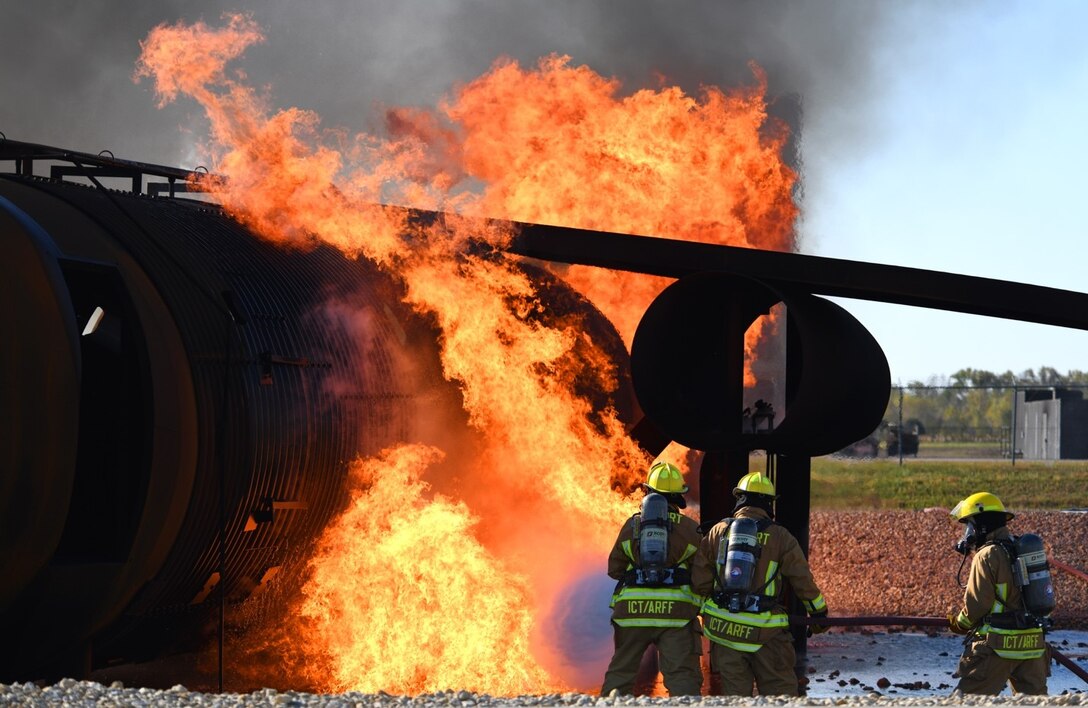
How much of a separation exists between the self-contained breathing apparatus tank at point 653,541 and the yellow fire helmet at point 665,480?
0.11 m

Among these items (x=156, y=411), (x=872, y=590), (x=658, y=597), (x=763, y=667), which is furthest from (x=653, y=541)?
(x=872, y=590)

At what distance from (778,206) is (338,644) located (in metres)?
7.04

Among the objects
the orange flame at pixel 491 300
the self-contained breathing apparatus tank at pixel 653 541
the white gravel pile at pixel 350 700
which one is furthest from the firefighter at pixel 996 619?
the orange flame at pixel 491 300

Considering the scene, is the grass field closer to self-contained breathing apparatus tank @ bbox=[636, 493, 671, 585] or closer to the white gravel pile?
self-contained breathing apparatus tank @ bbox=[636, 493, 671, 585]

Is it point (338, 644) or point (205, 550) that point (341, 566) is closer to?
point (338, 644)

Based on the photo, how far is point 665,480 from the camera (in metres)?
10.2

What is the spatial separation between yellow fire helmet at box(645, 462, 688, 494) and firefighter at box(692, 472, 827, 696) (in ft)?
1.62

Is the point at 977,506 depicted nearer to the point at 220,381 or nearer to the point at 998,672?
the point at 998,672

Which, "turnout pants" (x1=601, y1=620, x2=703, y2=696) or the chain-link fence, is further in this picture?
the chain-link fence

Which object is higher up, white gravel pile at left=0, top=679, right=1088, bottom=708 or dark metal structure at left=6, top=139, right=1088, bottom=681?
dark metal structure at left=6, top=139, right=1088, bottom=681

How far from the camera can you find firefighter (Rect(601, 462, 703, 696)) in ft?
32.8

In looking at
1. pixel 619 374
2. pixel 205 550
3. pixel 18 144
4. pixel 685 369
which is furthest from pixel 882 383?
pixel 18 144

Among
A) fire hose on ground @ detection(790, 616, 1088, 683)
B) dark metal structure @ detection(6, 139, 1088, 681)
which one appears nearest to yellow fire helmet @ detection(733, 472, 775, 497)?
fire hose on ground @ detection(790, 616, 1088, 683)

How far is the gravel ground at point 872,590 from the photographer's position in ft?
26.3
